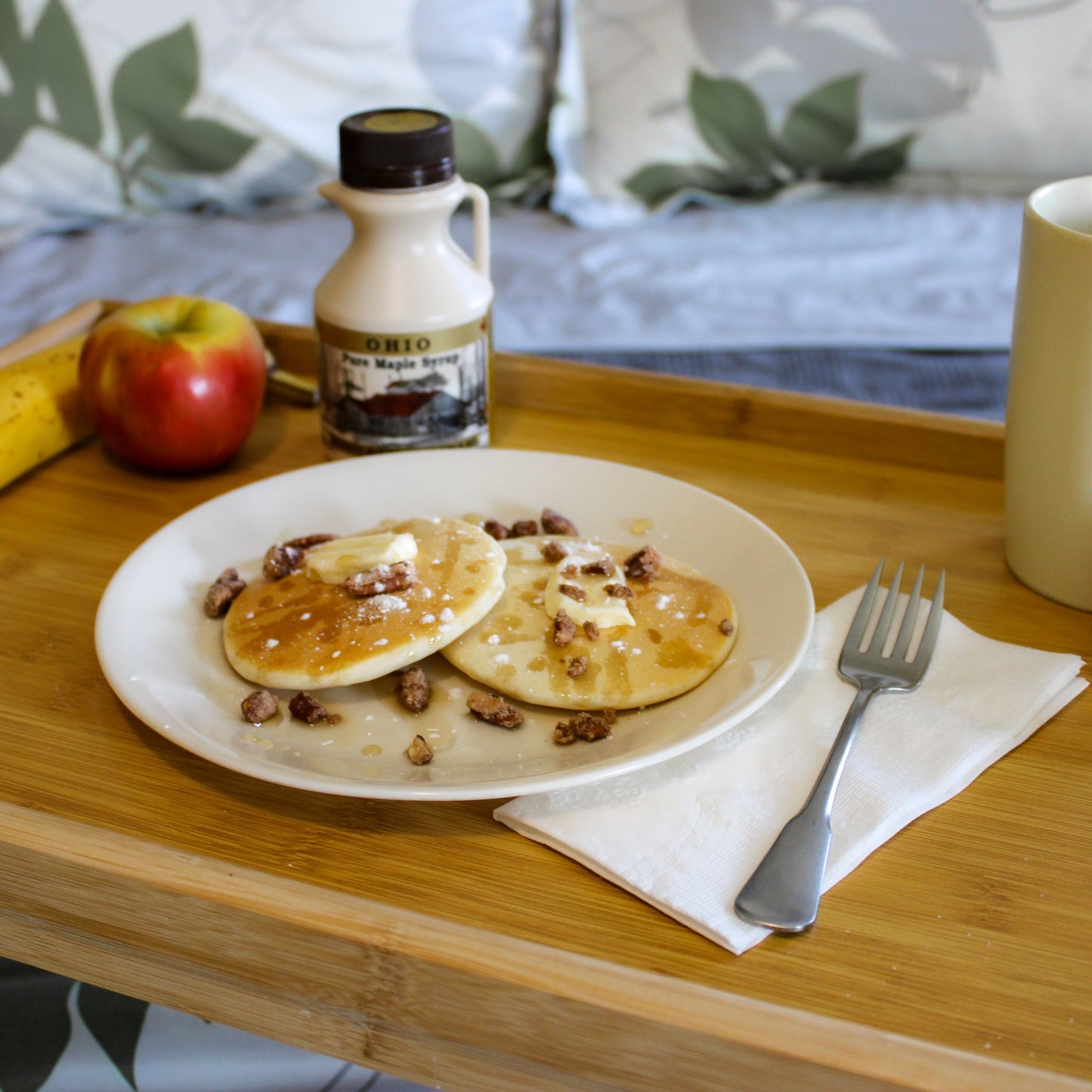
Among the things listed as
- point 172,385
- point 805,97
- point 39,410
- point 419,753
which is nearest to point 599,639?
point 419,753

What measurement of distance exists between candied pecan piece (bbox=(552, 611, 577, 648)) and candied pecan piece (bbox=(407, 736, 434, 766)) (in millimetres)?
105

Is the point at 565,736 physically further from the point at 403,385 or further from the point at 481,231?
the point at 481,231

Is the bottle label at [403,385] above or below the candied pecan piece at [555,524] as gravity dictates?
above

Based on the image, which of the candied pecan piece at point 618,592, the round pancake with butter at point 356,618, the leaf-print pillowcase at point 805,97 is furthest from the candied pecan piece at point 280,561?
the leaf-print pillowcase at point 805,97

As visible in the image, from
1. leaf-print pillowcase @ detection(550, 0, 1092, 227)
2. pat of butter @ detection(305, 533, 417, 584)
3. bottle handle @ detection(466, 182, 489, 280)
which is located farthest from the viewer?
leaf-print pillowcase @ detection(550, 0, 1092, 227)

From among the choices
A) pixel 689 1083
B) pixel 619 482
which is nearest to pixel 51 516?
pixel 619 482

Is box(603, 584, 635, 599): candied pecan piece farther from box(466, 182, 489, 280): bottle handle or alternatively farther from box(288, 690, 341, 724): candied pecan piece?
box(466, 182, 489, 280): bottle handle

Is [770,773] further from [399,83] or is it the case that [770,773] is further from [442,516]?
[399,83]

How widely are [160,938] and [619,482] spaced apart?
0.47 meters

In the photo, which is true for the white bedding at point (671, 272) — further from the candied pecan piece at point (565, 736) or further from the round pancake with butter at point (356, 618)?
the candied pecan piece at point (565, 736)

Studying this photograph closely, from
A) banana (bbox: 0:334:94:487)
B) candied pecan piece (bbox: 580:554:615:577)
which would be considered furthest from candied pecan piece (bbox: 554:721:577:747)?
banana (bbox: 0:334:94:487)

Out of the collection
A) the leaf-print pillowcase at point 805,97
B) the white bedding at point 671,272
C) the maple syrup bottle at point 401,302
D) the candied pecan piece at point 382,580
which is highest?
the maple syrup bottle at point 401,302

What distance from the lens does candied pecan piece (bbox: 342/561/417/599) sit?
739 mm

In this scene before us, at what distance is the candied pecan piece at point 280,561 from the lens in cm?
79
